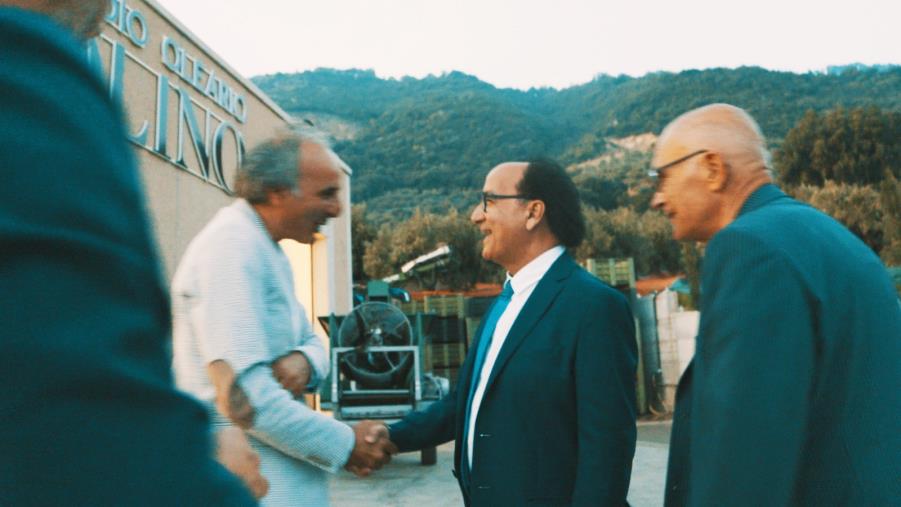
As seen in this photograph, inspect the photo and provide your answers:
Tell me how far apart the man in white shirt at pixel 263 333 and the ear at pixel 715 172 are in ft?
3.50

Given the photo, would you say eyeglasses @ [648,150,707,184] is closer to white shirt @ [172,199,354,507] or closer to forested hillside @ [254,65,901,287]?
white shirt @ [172,199,354,507]

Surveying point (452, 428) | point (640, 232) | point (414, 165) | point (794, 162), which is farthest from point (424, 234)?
point (414, 165)

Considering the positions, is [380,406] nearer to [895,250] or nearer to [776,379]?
[776,379]

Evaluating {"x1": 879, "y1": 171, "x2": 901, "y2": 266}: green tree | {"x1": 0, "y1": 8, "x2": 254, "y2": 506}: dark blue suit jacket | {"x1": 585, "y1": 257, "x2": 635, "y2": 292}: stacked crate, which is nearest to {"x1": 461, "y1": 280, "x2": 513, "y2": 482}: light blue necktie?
{"x1": 0, "y1": 8, "x2": 254, "y2": 506}: dark blue suit jacket

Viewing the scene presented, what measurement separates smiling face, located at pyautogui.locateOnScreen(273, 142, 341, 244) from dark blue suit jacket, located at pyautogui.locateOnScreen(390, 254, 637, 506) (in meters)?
0.76

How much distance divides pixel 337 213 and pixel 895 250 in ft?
82.2

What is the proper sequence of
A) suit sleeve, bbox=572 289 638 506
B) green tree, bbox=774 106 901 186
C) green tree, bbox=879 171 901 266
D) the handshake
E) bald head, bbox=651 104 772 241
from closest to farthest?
1. bald head, bbox=651 104 772 241
2. suit sleeve, bbox=572 289 638 506
3. the handshake
4. green tree, bbox=879 171 901 266
5. green tree, bbox=774 106 901 186

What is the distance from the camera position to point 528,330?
8.25ft

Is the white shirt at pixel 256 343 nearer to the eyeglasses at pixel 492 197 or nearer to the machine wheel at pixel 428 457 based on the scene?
the eyeglasses at pixel 492 197

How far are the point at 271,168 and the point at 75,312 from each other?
1.57 metres

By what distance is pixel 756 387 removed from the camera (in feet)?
4.90

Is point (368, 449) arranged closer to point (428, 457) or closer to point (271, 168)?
point (271, 168)

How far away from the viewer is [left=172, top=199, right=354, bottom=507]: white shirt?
1768mm

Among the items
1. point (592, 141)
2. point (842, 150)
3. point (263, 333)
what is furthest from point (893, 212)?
point (592, 141)
